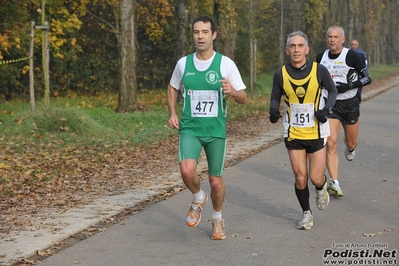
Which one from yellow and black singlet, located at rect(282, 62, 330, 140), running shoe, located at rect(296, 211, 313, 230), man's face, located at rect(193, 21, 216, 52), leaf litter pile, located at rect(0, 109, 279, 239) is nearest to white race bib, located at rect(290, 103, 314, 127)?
yellow and black singlet, located at rect(282, 62, 330, 140)

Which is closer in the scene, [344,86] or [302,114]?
[302,114]

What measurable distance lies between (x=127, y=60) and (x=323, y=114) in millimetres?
15294

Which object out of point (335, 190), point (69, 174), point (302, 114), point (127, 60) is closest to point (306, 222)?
point (302, 114)

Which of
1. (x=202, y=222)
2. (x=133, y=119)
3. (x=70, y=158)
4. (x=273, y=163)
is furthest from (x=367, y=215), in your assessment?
(x=133, y=119)

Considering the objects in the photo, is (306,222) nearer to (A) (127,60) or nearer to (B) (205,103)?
(B) (205,103)

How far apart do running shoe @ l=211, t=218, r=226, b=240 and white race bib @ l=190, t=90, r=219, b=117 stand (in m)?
1.00

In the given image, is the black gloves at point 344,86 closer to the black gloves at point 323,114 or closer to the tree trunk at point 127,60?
the black gloves at point 323,114

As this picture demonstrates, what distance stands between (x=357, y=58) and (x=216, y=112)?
328 cm

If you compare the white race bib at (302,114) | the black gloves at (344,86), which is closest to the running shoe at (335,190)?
the black gloves at (344,86)

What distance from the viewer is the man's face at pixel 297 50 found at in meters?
8.17

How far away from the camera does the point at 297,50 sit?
26.8 ft

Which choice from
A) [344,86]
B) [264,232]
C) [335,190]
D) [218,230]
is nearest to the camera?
[218,230]

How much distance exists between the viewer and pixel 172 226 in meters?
8.64

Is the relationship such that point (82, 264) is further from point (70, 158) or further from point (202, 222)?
point (70, 158)
